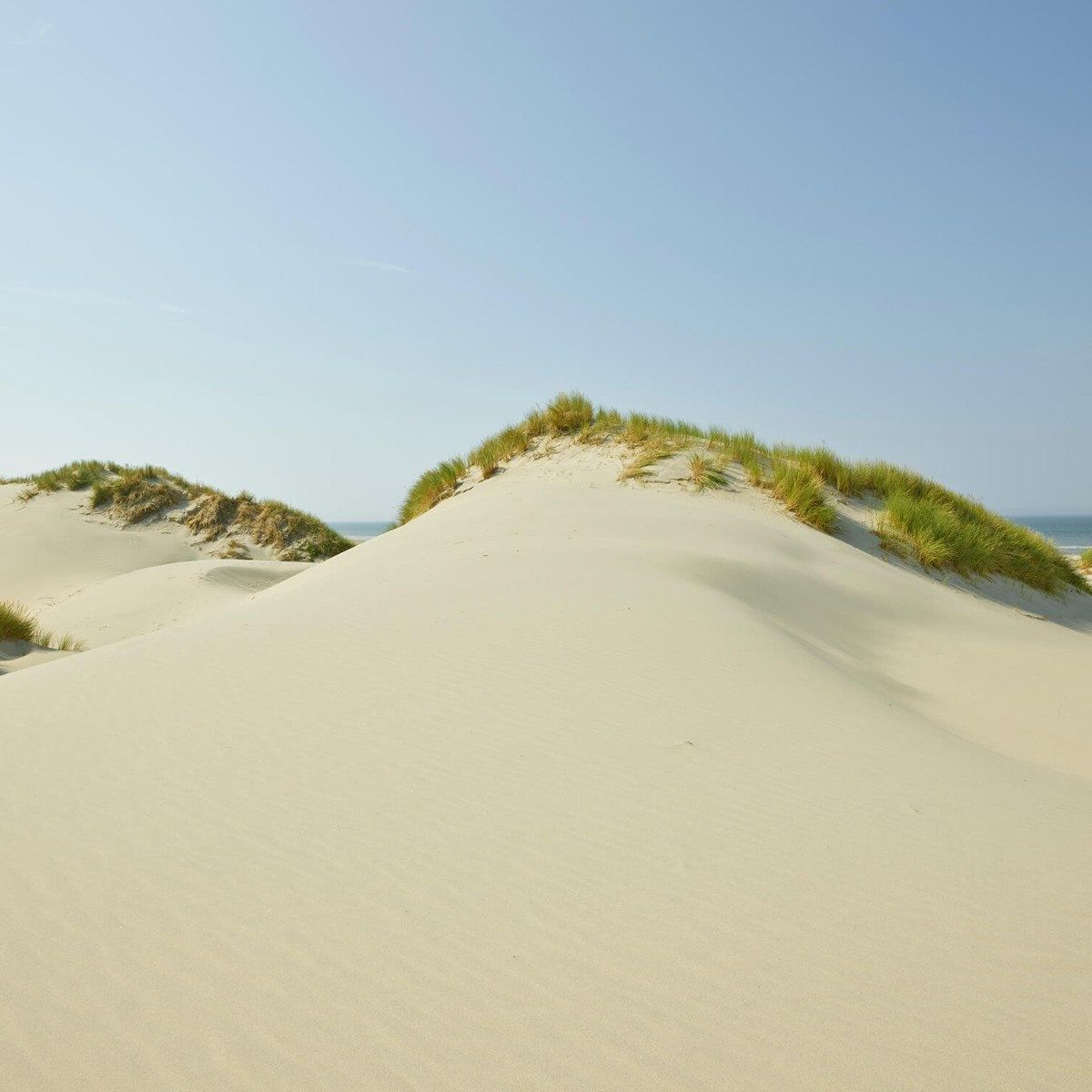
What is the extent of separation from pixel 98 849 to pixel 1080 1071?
239 centimetres

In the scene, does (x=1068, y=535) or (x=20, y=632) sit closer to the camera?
(x=20, y=632)

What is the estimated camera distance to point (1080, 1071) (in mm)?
1479

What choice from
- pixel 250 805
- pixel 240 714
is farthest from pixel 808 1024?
pixel 240 714

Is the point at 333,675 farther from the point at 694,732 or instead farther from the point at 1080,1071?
the point at 1080,1071

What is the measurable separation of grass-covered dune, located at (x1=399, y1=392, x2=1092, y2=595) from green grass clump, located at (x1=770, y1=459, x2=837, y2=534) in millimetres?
14

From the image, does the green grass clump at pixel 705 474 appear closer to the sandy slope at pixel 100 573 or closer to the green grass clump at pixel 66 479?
the sandy slope at pixel 100 573

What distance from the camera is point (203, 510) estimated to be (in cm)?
1803

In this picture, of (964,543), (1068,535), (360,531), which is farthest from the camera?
(360,531)

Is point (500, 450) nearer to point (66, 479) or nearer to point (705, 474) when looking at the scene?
point (705, 474)

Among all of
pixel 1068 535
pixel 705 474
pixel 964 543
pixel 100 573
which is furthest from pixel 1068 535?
pixel 100 573

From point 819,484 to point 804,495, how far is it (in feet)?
1.59

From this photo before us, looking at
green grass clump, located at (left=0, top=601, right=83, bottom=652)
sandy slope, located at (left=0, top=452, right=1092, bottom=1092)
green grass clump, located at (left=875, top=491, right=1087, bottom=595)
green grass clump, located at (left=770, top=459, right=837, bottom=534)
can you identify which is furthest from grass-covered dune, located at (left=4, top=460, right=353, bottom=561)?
sandy slope, located at (left=0, top=452, right=1092, bottom=1092)

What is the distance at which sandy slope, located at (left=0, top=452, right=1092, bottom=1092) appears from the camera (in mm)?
1522

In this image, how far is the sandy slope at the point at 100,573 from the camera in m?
11.0
